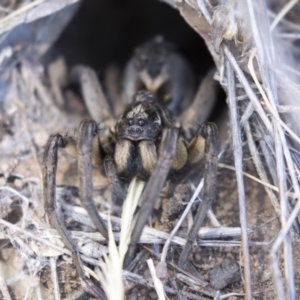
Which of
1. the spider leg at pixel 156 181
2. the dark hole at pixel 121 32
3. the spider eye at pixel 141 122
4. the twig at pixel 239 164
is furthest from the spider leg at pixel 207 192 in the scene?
the dark hole at pixel 121 32

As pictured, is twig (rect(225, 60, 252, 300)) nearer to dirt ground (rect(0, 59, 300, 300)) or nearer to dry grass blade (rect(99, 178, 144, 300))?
dirt ground (rect(0, 59, 300, 300))

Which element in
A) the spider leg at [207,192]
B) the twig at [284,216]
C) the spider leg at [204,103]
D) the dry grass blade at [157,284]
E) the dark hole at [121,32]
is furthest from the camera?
the dark hole at [121,32]

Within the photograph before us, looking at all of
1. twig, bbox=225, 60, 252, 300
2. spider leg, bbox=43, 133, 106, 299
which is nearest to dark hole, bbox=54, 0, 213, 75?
twig, bbox=225, 60, 252, 300

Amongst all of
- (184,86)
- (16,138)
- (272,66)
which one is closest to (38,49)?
(16,138)

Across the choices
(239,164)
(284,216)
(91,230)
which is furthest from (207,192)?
(91,230)

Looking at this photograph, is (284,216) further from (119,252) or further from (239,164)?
(119,252)

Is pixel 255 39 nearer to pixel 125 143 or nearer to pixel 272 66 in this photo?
pixel 272 66

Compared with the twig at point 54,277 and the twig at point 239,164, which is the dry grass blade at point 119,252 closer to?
the twig at point 54,277
